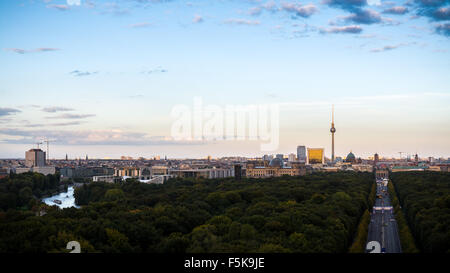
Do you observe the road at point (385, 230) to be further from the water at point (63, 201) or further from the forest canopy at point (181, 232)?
the water at point (63, 201)

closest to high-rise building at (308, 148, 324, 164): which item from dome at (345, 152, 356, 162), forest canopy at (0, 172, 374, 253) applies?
dome at (345, 152, 356, 162)

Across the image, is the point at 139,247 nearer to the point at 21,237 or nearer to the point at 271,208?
the point at 21,237

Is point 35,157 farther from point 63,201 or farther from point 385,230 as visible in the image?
point 385,230

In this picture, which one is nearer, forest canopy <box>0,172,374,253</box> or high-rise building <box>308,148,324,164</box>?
forest canopy <box>0,172,374,253</box>

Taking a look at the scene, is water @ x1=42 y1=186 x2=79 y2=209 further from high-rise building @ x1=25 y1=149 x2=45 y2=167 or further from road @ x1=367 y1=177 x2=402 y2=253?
high-rise building @ x1=25 y1=149 x2=45 y2=167

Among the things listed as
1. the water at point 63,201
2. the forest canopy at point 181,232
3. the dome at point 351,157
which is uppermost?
the dome at point 351,157

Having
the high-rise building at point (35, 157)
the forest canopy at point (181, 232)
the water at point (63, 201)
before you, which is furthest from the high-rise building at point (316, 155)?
the forest canopy at point (181, 232)
